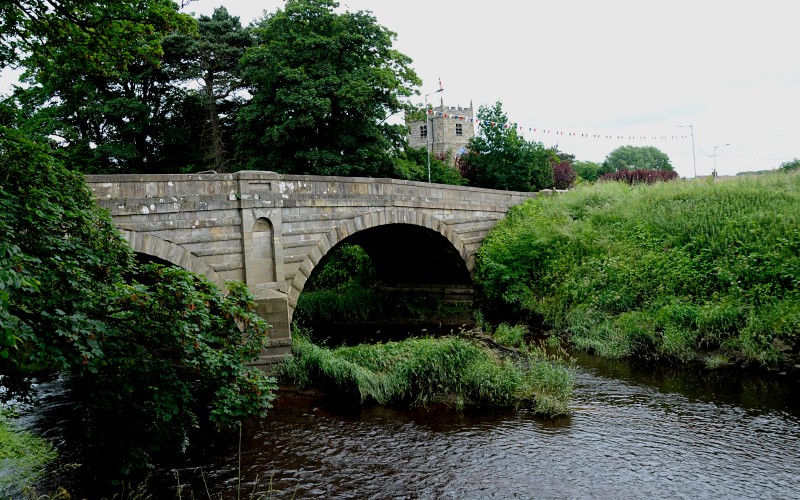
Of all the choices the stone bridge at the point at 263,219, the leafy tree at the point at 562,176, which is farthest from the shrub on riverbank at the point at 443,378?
the leafy tree at the point at 562,176

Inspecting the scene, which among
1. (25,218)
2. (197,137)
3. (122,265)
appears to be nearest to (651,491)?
(122,265)

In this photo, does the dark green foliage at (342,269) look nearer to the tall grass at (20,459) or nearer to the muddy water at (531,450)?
the muddy water at (531,450)

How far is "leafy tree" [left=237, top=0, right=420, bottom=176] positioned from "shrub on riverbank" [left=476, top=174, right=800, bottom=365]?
642 cm

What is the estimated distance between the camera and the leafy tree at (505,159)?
3628 cm

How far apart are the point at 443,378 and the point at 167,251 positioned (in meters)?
5.98

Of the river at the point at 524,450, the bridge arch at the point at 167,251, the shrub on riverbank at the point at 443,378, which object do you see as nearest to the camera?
the river at the point at 524,450

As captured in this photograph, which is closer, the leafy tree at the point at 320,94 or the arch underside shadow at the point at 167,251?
the arch underside shadow at the point at 167,251

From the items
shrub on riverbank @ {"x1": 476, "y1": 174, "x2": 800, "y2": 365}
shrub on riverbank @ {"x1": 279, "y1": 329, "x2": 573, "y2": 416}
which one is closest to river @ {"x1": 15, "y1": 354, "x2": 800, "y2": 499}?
shrub on riverbank @ {"x1": 279, "y1": 329, "x2": 573, "y2": 416}

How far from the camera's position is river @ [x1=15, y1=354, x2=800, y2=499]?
317 inches

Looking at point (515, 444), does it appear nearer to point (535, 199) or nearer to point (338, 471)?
point (338, 471)

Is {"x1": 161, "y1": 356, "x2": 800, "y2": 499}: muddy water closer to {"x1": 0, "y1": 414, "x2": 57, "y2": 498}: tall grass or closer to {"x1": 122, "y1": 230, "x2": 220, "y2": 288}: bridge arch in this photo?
{"x1": 0, "y1": 414, "x2": 57, "y2": 498}: tall grass

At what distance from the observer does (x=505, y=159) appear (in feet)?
122

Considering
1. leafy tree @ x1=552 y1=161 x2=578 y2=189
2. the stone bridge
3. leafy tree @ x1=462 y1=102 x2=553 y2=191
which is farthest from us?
leafy tree @ x1=552 y1=161 x2=578 y2=189

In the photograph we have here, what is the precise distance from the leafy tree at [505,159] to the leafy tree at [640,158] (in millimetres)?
53257
